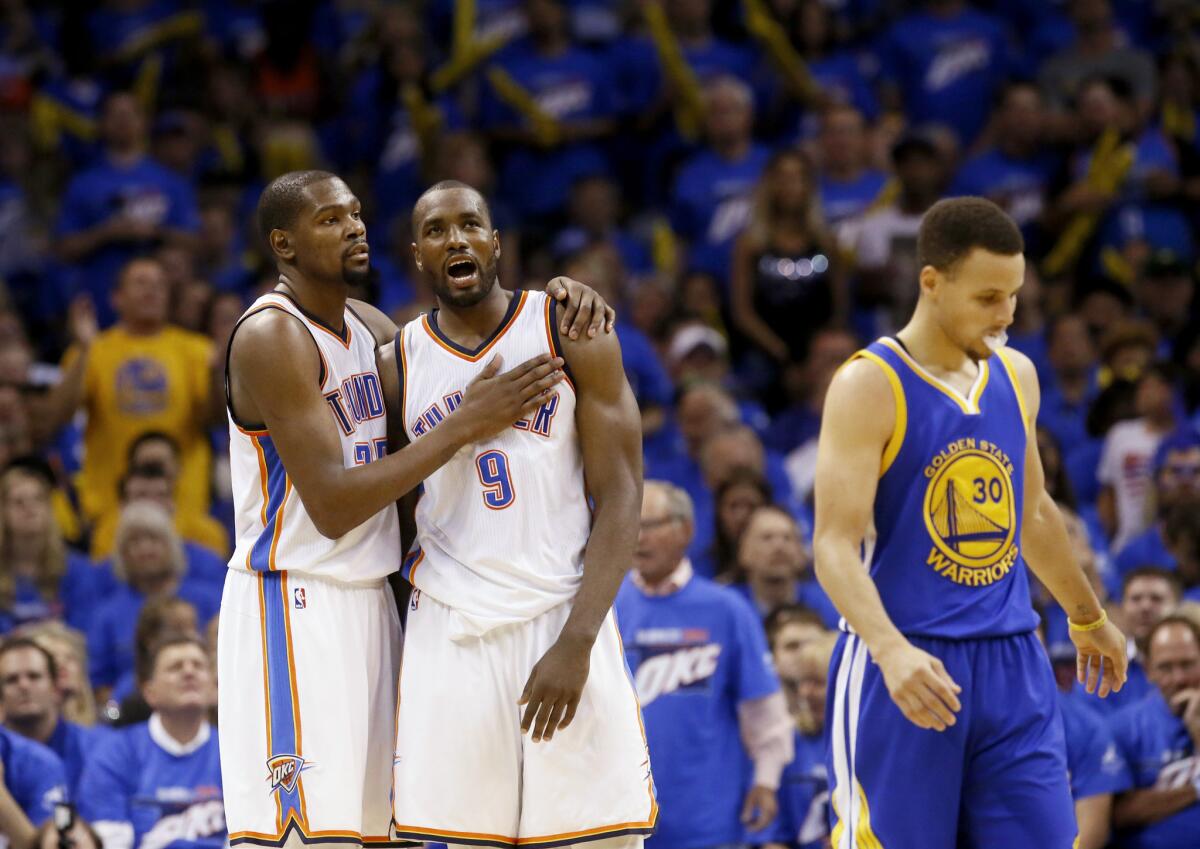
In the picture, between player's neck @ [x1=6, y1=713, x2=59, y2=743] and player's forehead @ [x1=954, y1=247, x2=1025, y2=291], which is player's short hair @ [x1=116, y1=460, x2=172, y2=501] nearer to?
player's neck @ [x1=6, y1=713, x2=59, y2=743]

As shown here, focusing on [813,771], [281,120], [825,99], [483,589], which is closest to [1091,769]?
[813,771]

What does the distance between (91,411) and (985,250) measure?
6602mm

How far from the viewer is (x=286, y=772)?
455cm

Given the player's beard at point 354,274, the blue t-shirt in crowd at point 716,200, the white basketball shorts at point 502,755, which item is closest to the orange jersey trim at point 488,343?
the player's beard at point 354,274

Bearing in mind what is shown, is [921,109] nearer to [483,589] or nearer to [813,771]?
[813,771]

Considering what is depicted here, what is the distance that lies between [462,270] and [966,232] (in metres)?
1.38

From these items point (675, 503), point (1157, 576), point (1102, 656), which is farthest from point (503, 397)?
point (1157, 576)

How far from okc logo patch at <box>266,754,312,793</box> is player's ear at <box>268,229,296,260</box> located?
1328 millimetres

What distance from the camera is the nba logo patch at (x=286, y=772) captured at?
4.54m

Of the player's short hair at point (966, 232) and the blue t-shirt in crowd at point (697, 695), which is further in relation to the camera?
the blue t-shirt in crowd at point (697, 695)

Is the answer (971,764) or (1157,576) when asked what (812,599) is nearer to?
(1157,576)

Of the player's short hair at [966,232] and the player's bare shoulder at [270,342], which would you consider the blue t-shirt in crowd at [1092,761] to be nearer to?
the player's short hair at [966,232]

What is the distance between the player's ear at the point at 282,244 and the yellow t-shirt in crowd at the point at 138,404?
17.7ft

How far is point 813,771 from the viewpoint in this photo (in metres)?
7.50
